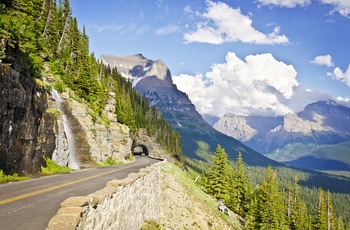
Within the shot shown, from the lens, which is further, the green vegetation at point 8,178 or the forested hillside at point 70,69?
the forested hillside at point 70,69

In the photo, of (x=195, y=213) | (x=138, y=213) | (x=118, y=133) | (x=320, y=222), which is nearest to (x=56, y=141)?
(x=138, y=213)

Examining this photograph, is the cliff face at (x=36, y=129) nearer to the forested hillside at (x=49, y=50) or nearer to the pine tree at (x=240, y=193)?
the forested hillside at (x=49, y=50)

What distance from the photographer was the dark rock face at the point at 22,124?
750 inches

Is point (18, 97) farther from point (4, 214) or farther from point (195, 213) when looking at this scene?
point (195, 213)

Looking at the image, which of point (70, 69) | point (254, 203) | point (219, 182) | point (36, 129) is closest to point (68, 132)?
point (36, 129)

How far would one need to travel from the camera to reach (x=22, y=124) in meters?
21.8

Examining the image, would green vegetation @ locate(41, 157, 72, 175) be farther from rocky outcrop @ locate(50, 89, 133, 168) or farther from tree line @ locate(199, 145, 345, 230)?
tree line @ locate(199, 145, 345, 230)

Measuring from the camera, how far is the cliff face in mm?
19430

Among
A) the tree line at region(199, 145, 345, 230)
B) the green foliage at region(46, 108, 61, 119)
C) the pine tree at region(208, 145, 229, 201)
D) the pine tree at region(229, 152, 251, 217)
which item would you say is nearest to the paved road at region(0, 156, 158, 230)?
the green foliage at region(46, 108, 61, 119)

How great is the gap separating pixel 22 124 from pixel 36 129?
3070 mm

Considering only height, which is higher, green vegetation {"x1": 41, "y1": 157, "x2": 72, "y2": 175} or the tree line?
green vegetation {"x1": 41, "y1": 157, "x2": 72, "y2": 175}

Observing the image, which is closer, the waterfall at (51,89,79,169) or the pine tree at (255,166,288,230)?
the waterfall at (51,89,79,169)

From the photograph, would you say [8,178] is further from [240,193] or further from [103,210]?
[240,193]

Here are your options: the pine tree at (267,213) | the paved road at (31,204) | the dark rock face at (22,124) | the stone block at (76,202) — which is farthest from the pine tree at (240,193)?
the stone block at (76,202)
